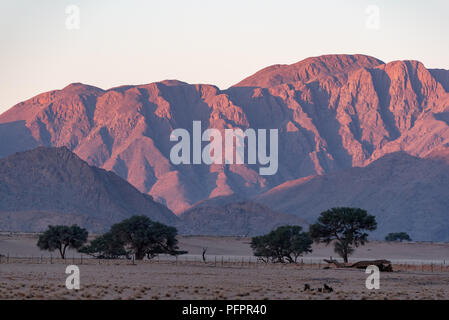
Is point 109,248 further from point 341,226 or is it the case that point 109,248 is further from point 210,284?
point 210,284

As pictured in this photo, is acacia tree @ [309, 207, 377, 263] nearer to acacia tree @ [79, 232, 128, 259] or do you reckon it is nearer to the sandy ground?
the sandy ground

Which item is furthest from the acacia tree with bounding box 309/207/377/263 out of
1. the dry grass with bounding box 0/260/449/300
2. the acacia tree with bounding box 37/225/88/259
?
the acacia tree with bounding box 37/225/88/259

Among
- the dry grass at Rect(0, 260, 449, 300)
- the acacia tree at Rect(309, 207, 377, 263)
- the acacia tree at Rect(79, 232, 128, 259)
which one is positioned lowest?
the dry grass at Rect(0, 260, 449, 300)

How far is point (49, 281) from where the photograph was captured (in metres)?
55.8

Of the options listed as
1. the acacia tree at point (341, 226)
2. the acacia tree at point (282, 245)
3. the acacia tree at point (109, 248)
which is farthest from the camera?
the acacia tree at point (109, 248)

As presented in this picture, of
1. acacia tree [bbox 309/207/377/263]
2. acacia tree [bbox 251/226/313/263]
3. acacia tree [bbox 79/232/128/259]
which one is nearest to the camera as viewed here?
acacia tree [bbox 309/207/377/263]

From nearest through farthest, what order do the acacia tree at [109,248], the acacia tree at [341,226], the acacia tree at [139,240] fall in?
the acacia tree at [341,226], the acacia tree at [139,240], the acacia tree at [109,248]

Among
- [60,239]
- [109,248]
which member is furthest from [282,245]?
[60,239]

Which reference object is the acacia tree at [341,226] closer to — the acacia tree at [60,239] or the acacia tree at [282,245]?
the acacia tree at [282,245]

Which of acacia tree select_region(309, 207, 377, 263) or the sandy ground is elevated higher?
acacia tree select_region(309, 207, 377, 263)

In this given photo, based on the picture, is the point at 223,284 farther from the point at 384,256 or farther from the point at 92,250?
the point at 384,256

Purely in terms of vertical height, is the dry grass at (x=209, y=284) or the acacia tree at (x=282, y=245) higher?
the acacia tree at (x=282, y=245)

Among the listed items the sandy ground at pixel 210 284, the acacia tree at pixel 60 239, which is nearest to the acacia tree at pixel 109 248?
the acacia tree at pixel 60 239
